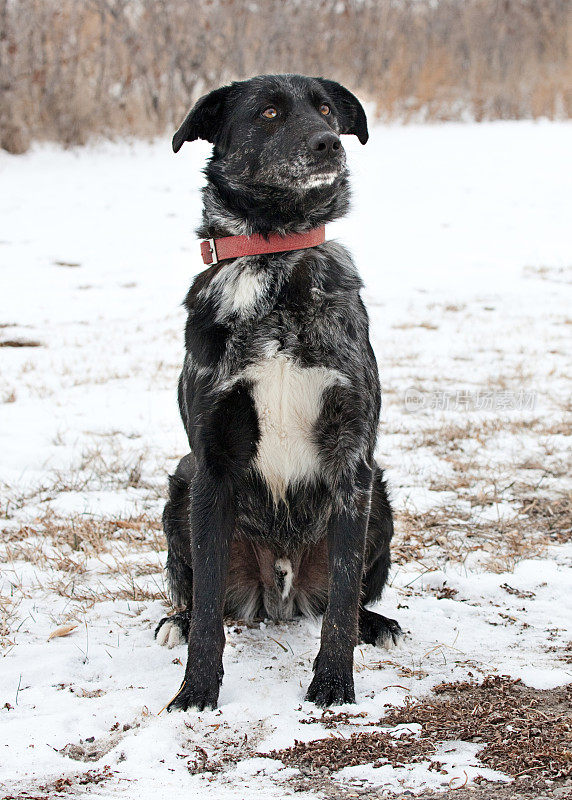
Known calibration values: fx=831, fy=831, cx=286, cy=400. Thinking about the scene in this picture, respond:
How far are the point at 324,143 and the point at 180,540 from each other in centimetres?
141

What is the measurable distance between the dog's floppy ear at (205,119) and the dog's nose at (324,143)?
0.46 meters

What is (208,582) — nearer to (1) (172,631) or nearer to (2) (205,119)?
(1) (172,631)

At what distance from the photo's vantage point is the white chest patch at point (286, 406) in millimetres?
2477

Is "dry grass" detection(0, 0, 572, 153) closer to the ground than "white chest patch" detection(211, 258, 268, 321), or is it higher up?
higher up

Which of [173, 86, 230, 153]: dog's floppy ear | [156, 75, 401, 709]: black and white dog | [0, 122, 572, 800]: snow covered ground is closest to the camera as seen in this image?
[0, 122, 572, 800]: snow covered ground

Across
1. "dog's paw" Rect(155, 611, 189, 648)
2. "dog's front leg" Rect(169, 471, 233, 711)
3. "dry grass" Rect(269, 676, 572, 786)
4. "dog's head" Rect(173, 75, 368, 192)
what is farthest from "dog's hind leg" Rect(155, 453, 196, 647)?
"dog's head" Rect(173, 75, 368, 192)

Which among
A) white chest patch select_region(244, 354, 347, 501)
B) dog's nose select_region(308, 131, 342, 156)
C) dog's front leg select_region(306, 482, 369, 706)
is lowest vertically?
dog's front leg select_region(306, 482, 369, 706)

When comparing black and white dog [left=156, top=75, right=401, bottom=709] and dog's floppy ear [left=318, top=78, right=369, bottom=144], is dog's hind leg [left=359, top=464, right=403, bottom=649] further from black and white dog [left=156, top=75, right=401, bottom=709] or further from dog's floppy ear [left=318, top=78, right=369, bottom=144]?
dog's floppy ear [left=318, top=78, right=369, bottom=144]

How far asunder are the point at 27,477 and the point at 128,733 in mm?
2558

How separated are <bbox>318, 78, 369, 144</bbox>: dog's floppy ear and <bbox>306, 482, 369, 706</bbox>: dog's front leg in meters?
1.57

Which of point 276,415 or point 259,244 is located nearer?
point 276,415

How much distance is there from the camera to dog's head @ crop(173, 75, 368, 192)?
268 cm

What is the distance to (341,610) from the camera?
7.91ft

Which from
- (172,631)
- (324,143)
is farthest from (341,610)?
(324,143)
